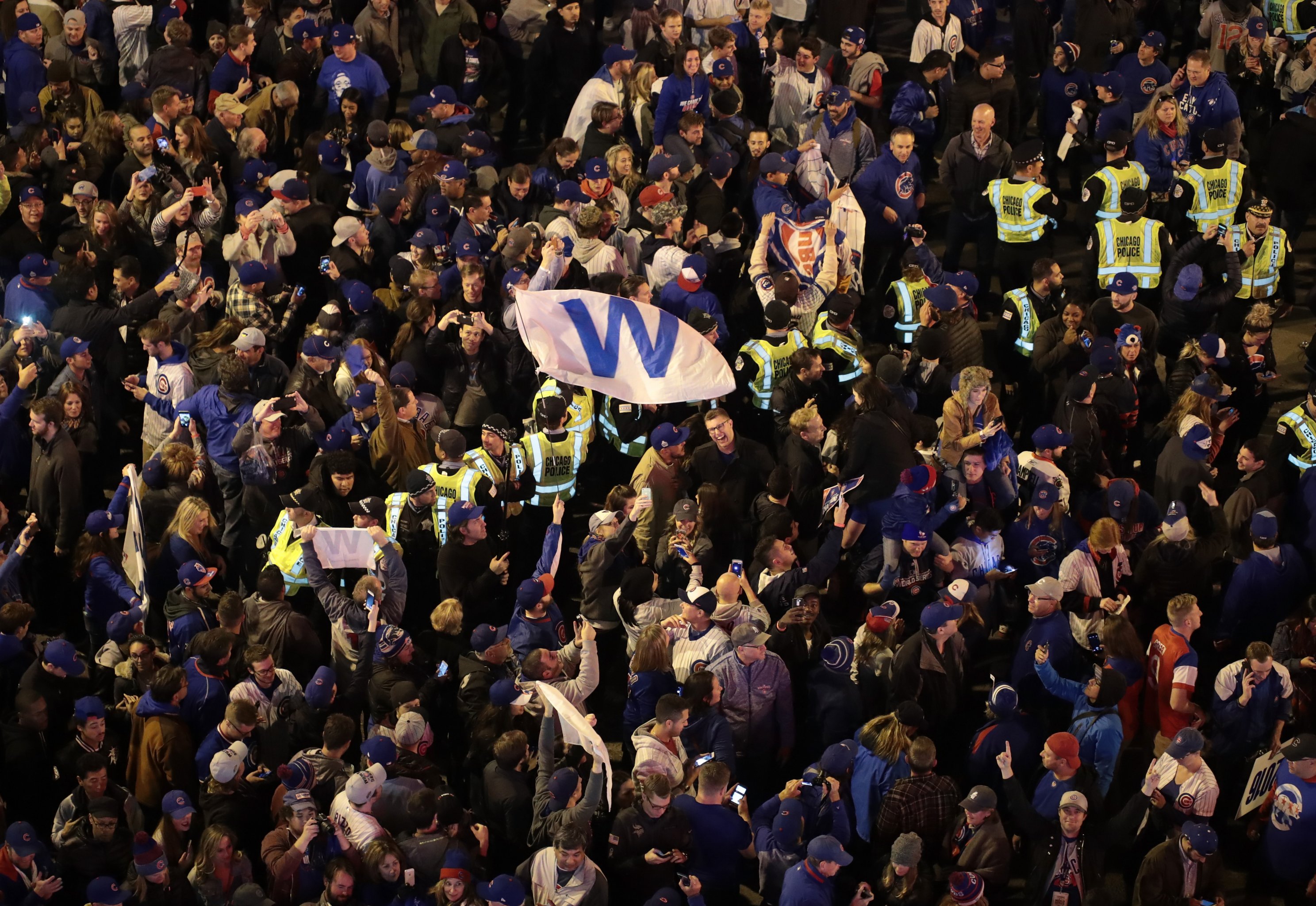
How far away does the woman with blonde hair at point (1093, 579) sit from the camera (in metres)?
11.2

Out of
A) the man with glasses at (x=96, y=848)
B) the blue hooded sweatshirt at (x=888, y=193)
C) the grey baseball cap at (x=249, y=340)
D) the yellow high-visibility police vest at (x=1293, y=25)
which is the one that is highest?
the yellow high-visibility police vest at (x=1293, y=25)

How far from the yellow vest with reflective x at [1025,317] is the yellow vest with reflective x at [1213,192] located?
6.82 ft

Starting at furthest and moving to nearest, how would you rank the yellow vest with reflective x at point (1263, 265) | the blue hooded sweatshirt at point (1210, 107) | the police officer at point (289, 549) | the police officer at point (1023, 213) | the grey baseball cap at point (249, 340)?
1. the blue hooded sweatshirt at point (1210, 107)
2. the police officer at point (1023, 213)
3. the yellow vest with reflective x at point (1263, 265)
4. the grey baseball cap at point (249, 340)
5. the police officer at point (289, 549)

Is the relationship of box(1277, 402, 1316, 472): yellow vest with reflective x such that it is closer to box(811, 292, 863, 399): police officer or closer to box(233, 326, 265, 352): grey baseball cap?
box(811, 292, 863, 399): police officer

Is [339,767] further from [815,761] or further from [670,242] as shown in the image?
[670,242]

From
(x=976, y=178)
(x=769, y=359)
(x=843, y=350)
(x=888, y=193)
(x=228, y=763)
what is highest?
(x=976, y=178)

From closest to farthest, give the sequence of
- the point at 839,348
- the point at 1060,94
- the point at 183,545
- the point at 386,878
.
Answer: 1. the point at 386,878
2. the point at 183,545
3. the point at 839,348
4. the point at 1060,94

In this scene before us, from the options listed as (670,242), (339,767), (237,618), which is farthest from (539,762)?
(670,242)

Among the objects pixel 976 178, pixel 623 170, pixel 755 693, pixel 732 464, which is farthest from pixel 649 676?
pixel 976 178

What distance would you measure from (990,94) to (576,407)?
18.6 feet

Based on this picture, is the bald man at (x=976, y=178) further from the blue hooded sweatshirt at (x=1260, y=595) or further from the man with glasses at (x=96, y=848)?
the man with glasses at (x=96, y=848)

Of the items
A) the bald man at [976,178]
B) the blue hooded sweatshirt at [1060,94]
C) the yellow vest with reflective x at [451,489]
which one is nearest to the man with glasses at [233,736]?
the yellow vest with reflective x at [451,489]

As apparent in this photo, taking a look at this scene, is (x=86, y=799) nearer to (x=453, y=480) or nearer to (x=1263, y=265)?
(x=453, y=480)

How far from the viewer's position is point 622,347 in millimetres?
12789
